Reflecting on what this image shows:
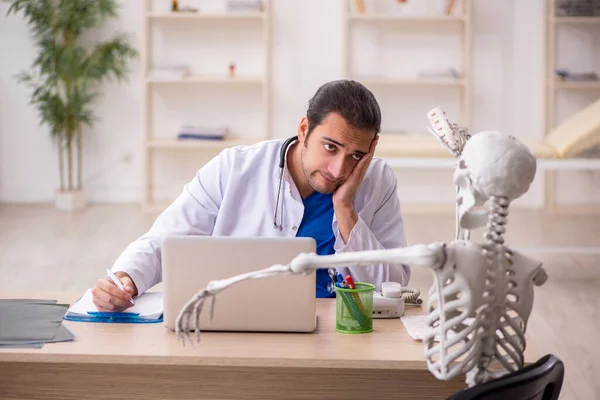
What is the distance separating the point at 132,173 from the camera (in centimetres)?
679

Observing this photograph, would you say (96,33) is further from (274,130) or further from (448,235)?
(448,235)

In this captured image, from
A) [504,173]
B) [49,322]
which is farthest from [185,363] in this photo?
[504,173]

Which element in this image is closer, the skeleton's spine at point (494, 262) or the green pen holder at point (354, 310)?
the skeleton's spine at point (494, 262)

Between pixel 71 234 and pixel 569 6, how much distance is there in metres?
3.78

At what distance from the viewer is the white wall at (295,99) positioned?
258 inches

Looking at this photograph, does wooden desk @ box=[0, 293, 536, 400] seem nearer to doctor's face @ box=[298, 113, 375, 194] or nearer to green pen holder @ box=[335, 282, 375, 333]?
green pen holder @ box=[335, 282, 375, 333]

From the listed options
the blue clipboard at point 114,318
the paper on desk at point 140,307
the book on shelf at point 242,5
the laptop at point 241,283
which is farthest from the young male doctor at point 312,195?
the book on shelf at point 242,5

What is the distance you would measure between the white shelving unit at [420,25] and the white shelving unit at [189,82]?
0.58 metres

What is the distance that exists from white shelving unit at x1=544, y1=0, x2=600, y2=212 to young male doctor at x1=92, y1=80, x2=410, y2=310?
4279 mm

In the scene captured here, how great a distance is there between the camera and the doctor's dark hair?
2.14 m

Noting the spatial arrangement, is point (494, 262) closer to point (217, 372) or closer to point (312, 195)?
point (217, 372)

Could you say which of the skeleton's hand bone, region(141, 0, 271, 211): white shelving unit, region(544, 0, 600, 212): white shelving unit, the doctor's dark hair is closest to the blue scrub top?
the doctor's dark hair

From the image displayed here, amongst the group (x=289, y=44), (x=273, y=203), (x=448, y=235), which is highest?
(x=289, y=44)

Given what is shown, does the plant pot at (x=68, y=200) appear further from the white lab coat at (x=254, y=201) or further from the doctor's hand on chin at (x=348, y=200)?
the doctor's hand on chin at (x=348, y=200)
